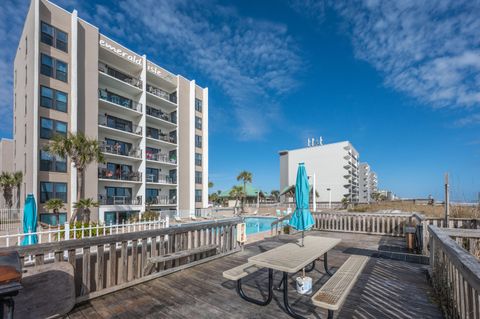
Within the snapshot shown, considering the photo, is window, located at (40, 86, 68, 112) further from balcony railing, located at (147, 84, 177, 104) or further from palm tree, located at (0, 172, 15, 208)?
palm tree, located at (0, 172, 15, 208)

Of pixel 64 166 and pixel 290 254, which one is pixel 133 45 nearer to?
pixel 64 166

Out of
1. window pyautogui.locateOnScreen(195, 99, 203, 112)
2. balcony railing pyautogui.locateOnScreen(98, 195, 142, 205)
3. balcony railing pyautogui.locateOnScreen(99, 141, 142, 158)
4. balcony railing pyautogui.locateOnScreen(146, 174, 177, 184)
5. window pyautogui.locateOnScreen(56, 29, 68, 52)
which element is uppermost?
window pyautogui.locateOnScreen(56, 29, 68, 52)

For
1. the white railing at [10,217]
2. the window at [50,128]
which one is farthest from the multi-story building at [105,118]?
the white railing at [10,217]

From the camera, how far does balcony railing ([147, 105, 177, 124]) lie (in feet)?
85.0

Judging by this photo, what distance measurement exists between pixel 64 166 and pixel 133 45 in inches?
551

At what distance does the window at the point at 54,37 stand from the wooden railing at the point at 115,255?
19.9 meters

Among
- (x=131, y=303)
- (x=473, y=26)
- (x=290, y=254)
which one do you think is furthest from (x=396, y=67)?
(x=131, y=303)

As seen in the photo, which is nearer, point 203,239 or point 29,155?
point 203,239

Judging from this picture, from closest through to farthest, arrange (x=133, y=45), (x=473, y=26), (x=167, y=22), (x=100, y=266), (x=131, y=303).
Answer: (x=131, y=303) < (x=100, y=266) < (x=473, y=26) < (x=167, y=22) < (x=133, y=45)

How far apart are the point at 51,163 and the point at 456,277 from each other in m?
22.3

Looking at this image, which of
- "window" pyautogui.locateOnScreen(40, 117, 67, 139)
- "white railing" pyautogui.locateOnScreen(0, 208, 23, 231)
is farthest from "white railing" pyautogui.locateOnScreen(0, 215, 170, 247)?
"white railing" pyautogui.locateOnScreen(0, 208, 23, 231)

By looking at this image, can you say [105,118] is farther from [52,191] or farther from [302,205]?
[302,205]

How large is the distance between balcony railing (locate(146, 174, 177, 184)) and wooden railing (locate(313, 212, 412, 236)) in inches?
739

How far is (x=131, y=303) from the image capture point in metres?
3.87
